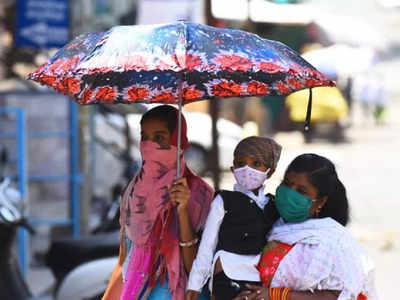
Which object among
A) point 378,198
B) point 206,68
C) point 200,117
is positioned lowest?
point 378,198

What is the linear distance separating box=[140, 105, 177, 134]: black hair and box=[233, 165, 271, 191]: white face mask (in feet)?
1.08

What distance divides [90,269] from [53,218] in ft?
10.8

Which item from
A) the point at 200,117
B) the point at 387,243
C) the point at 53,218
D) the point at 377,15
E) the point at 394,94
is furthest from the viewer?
the point at 377,15

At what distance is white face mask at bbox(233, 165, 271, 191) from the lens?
3203 millimetres

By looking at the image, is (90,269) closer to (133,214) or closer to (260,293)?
(133,214)

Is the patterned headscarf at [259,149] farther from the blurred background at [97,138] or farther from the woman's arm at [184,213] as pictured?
the blurred background at [97,138]

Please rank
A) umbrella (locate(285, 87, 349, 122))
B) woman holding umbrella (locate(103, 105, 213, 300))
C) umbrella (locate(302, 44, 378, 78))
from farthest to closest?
umbrella (locate(285, 87, 349, 122)) → umbrella (locate(302, 44, 378, 78)) → woman holding umbrella (locate(103, 105, 213, 300))

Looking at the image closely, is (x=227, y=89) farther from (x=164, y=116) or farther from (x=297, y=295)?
(x=297, y=295)

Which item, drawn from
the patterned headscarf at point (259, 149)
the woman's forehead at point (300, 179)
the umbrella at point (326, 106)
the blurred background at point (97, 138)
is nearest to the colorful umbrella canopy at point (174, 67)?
the patterned headscarf at point (259, 149)

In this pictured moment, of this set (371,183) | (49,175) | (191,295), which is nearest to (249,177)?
(191,295)

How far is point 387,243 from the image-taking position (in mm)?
9828

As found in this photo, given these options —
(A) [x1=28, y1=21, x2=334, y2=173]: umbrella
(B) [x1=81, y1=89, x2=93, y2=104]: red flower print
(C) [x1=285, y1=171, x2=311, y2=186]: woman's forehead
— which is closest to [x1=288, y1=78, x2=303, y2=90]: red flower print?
(A) [x1=28, y1=21, x2=334, y2=173]: umbrella

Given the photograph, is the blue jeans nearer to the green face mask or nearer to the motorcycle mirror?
the green face mask

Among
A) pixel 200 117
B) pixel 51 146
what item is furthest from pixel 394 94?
pixel 51 146
